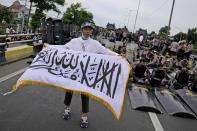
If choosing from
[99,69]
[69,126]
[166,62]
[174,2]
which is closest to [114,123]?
[69,126]

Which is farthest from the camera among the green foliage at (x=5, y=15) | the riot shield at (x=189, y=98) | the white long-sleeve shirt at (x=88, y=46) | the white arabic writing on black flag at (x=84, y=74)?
the green foliage at (x=5, y=15)

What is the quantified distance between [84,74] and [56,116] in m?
1.18

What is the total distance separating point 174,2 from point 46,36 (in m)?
14.5

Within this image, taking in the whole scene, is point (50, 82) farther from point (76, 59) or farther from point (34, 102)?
point (34, 102)

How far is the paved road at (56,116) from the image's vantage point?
342 centimetres

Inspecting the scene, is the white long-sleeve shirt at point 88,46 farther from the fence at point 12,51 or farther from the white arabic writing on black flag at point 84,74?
the fence at point 12,51

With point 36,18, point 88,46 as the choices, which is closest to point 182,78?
point 88,46

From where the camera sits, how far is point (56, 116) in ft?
12.5

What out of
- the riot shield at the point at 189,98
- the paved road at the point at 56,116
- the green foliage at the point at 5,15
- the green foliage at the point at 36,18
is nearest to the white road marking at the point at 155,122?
the paved road at the point at 56,116

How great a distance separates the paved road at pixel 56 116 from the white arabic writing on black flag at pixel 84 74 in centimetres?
77

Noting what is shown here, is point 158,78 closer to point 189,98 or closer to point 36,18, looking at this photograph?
point 189,98

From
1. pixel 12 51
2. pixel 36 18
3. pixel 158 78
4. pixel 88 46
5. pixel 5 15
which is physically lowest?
pixel 158 78

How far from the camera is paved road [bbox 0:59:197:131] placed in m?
3.42

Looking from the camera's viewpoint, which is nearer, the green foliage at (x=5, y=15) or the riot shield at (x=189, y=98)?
the riot shield at (x=189, y=98)
